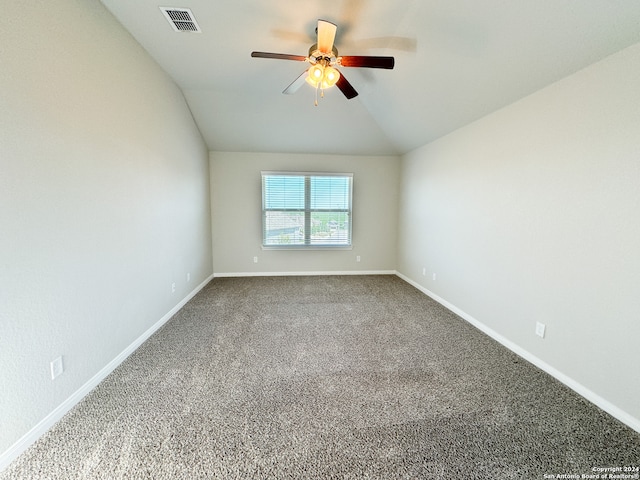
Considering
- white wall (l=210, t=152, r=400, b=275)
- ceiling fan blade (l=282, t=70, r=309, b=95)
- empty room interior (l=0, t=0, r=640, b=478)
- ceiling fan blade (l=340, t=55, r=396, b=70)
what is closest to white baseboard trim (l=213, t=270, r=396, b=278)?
white wall (l=210, t=152, r=400, b=275)

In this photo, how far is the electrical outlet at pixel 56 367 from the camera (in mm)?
1532

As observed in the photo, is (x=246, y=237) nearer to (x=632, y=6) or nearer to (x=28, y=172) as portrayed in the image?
(x=28, y=172)

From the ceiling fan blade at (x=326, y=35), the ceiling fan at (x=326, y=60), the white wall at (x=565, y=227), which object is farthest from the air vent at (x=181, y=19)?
the white wall at (x=565, y=227)

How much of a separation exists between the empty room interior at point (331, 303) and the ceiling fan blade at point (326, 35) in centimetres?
1

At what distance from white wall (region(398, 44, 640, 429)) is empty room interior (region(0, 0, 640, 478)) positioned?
0.02m

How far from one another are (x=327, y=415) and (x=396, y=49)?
3.17 m

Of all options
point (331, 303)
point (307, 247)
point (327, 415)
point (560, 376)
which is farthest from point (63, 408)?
point (307, 247)

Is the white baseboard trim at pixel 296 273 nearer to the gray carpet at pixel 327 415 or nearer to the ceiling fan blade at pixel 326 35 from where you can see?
the gray carpet at pixel 327 415

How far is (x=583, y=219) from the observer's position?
1.80 meters

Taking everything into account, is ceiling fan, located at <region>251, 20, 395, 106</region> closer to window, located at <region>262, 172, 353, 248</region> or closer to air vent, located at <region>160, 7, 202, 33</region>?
air vent, located at <region>160, 7, 202, 33</region>

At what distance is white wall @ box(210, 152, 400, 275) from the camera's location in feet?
15.3

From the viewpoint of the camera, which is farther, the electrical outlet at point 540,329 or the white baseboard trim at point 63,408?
the electrical outlet at point 540,329

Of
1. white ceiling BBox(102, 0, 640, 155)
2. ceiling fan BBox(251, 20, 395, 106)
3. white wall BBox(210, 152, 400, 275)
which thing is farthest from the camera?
white wall BBox(210, 152, 400, 275)

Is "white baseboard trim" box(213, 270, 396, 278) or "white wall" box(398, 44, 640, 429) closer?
"white wall" box(398, 44, 640, 429)
